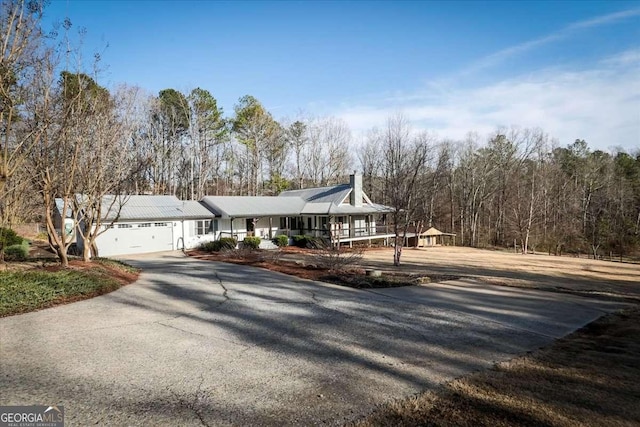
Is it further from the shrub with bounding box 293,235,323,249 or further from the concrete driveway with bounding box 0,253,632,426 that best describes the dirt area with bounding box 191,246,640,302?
the shrub with bounding box 293,235,323,249

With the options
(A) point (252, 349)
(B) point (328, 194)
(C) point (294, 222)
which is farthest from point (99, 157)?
(B) point (328, 194)

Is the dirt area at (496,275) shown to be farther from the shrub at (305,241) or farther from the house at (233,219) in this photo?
the house at (233,219)

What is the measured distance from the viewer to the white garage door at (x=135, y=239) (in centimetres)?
2397

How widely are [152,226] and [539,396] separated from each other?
25.7m

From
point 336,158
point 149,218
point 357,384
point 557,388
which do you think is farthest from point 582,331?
point 336,158

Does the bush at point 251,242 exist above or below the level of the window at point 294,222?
below

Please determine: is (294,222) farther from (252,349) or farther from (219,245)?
(252,349)

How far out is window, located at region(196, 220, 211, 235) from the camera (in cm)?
2810

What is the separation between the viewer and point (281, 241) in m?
29.4

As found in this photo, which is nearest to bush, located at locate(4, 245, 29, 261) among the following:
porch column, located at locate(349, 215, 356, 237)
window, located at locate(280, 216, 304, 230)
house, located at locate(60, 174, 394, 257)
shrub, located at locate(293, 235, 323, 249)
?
house, located at locate(60, 174, 394, 257)

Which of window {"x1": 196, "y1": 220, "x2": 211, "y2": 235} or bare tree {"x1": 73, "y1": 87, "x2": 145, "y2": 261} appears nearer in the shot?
bare tree {"x1": 73, "y1": 87, "x2": 145, "y2": 261}

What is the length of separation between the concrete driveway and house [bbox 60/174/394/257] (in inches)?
609

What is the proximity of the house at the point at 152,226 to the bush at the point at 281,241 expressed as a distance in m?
5.04

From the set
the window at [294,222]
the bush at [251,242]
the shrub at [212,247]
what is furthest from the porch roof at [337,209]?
the shrub at [212,247]
